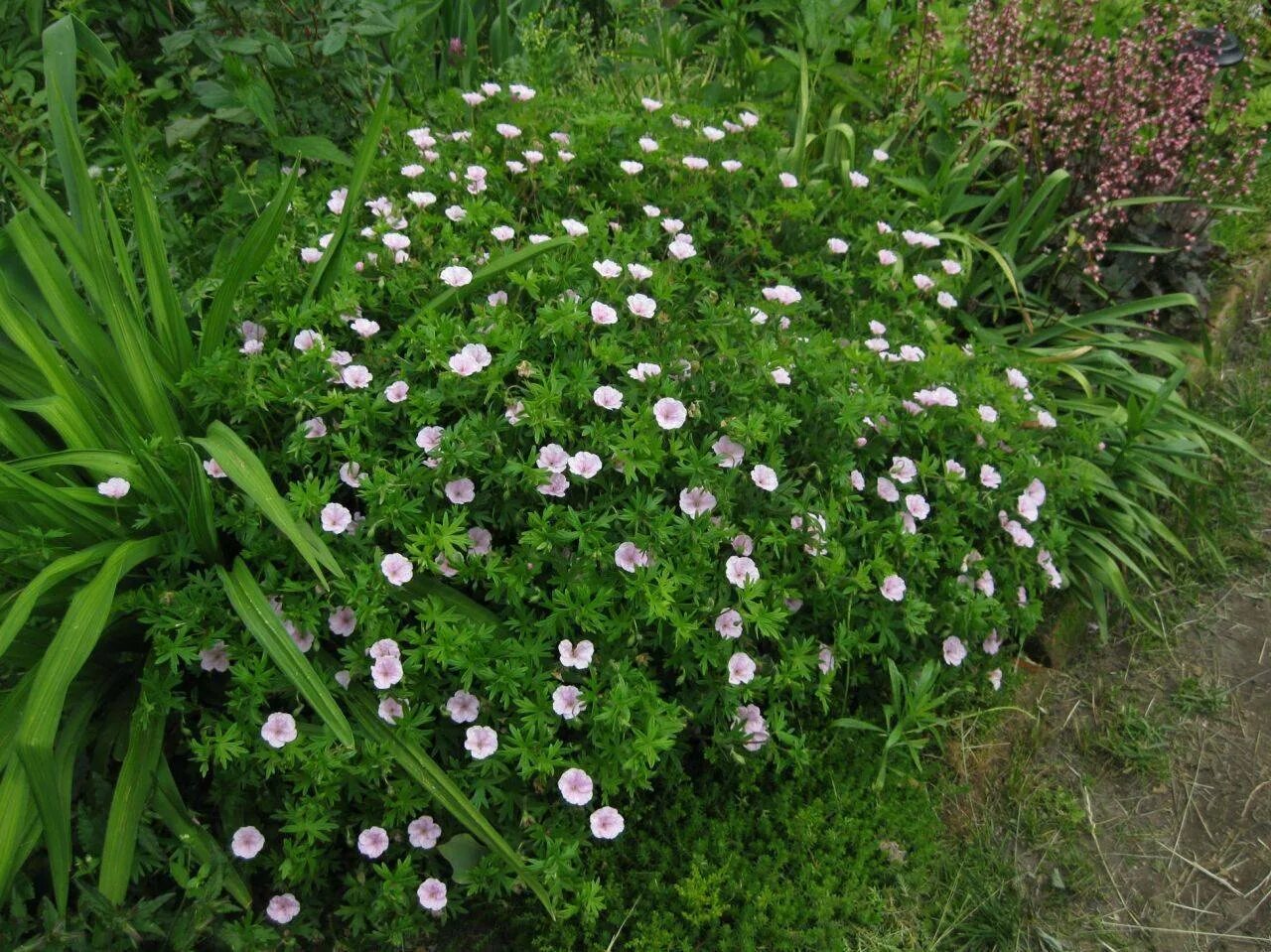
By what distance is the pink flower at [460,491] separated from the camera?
2074 mm

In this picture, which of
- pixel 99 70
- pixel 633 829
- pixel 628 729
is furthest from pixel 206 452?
pixel 99 70

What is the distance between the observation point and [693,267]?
9.17ft

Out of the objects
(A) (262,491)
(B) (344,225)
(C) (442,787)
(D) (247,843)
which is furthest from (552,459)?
(D) (247,843)

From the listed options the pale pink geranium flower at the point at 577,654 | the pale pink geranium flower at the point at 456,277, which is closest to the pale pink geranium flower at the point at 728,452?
the pale pink geranium flower at the point at 577,654

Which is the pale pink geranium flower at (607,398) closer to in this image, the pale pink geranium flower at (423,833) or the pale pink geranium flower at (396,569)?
the pale pink geranium flower at (396,569)

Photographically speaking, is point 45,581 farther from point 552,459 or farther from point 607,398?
point 607,398

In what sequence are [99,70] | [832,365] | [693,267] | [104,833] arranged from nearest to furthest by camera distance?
1. [104,833]
2. [832,365]
3. [693,267]
4. [99,70]

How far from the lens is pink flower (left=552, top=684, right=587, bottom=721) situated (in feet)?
6.46

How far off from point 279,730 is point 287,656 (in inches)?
7.4

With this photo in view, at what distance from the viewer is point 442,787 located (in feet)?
6.38

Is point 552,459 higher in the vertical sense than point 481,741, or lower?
higher

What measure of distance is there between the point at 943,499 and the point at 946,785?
2.34 ft

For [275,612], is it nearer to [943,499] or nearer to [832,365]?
[832,365]

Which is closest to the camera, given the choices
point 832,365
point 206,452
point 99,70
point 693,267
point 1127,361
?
point 206,452
